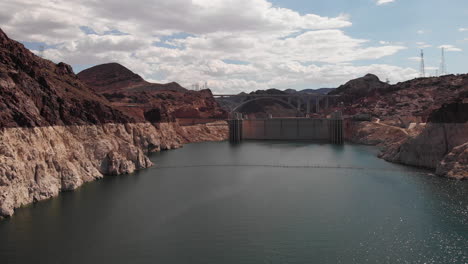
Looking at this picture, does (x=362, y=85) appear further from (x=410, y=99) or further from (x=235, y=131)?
(x=235, y=131)

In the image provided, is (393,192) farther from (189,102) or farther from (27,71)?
(189,102)

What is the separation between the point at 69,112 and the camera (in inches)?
1848

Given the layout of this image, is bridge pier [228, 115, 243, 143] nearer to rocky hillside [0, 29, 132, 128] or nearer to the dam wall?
the dam wall

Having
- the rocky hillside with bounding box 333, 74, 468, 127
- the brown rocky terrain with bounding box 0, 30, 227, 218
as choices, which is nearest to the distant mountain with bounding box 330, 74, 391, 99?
the rocky hillside with bounding box 333, 74, 468, 127

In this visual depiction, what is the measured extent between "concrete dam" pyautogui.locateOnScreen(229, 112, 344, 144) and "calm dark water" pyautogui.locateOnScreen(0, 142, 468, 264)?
244ft

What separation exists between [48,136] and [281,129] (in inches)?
3776

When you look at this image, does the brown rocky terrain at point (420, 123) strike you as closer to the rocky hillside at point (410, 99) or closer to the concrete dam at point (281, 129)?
the rocky hillside at point (410, 99)

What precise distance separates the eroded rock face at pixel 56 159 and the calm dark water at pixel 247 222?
1.46 m

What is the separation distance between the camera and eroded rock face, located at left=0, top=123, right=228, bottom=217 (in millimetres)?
29739

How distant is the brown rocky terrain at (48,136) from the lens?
102 ft

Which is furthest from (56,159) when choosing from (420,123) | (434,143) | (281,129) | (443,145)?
(281,129)

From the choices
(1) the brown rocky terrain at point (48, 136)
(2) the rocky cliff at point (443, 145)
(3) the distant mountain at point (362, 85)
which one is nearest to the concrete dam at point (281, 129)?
(3) the distant mountain at point (362, 85)

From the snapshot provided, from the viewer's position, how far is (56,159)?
121 ft

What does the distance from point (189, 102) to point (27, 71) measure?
92.2 m
